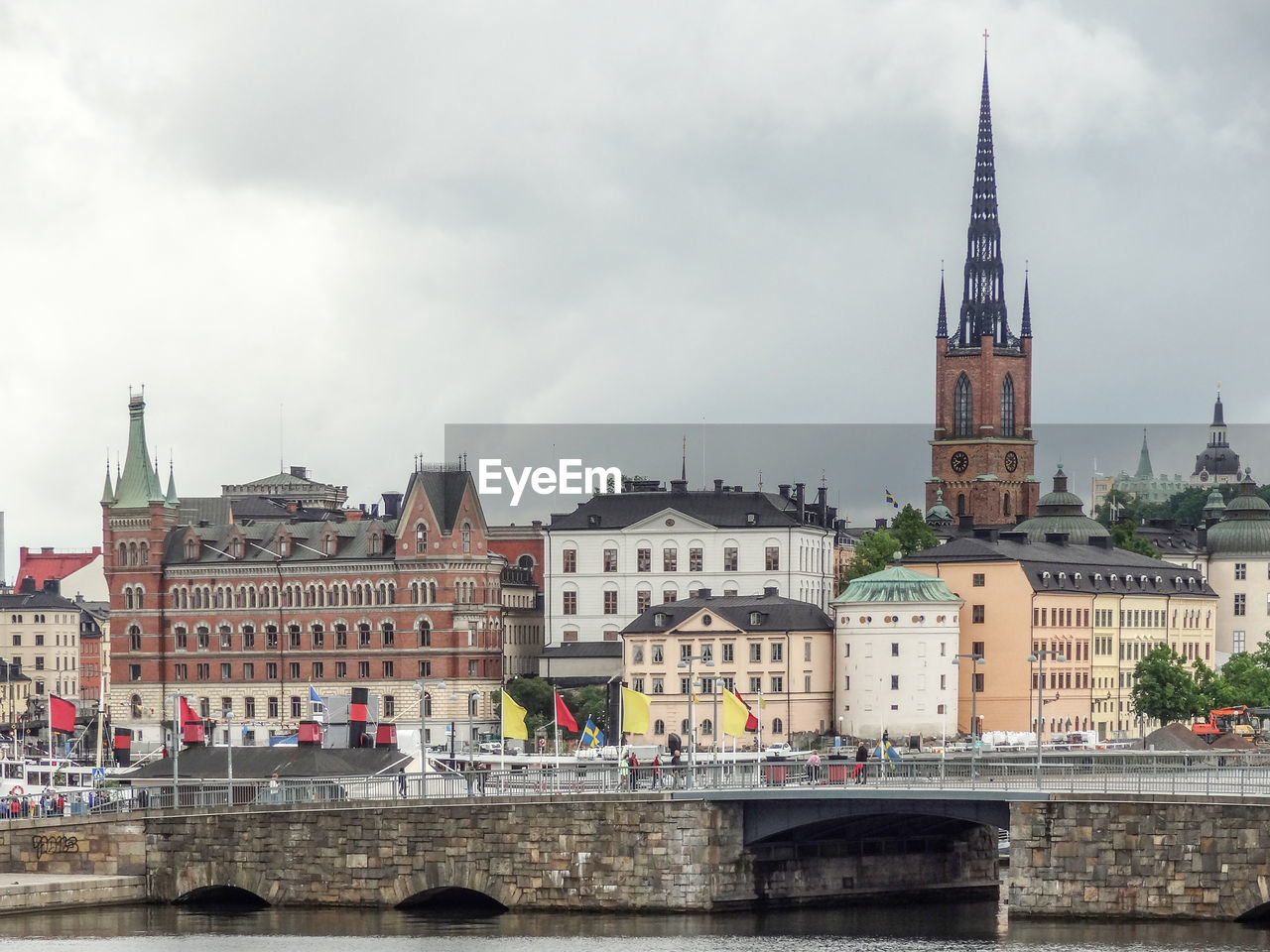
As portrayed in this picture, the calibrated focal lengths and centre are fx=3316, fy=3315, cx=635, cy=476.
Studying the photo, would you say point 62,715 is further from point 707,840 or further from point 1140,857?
point 1140,857

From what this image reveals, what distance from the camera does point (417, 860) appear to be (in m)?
101

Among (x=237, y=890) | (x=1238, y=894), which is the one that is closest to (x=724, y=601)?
(x=237, y=890)

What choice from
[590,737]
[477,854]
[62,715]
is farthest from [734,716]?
[590,737]

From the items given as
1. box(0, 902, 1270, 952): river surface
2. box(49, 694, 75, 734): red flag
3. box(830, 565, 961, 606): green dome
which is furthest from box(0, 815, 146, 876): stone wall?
box(830, 565, 961, 606): green dome

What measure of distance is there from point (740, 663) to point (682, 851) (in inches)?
3661

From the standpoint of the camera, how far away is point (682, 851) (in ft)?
323

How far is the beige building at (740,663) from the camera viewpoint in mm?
190375

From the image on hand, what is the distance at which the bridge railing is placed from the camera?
96.2 metres

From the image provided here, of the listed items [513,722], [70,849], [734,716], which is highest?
[734,716]

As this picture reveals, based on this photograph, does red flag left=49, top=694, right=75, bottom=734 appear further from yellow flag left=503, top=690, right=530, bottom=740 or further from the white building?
the white building

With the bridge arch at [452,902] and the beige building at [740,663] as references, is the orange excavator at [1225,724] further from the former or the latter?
the bridge arch at [452,902]

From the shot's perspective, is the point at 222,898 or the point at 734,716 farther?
the point at 734,716

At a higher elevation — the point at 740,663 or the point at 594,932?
the point at 740,663

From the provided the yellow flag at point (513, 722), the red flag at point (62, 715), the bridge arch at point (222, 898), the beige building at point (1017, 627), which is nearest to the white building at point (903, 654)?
the beige building at point (1017, 627)
